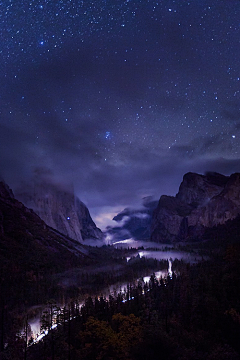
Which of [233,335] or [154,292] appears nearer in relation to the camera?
[233,335]

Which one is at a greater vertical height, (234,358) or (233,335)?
(234,358)

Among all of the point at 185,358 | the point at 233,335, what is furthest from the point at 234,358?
the point at 233,335

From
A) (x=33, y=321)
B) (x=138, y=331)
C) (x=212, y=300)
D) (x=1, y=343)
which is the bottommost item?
(x=33, y=321)

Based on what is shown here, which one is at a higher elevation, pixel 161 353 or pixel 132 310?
pixel 161 353

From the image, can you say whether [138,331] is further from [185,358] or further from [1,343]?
[1,343]

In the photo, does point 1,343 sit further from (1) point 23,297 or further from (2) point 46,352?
(1) point 23,297

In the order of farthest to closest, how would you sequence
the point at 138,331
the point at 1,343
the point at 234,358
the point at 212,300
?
the point at 1,343 → the point at 212,300 → the point at 138,331 → the point at 234,358

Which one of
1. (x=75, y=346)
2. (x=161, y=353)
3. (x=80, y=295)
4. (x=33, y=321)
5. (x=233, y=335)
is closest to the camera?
(x=161, y=353)

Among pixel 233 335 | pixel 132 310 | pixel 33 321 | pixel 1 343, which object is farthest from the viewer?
pixel 33 321

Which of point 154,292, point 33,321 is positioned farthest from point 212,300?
point 33,321
